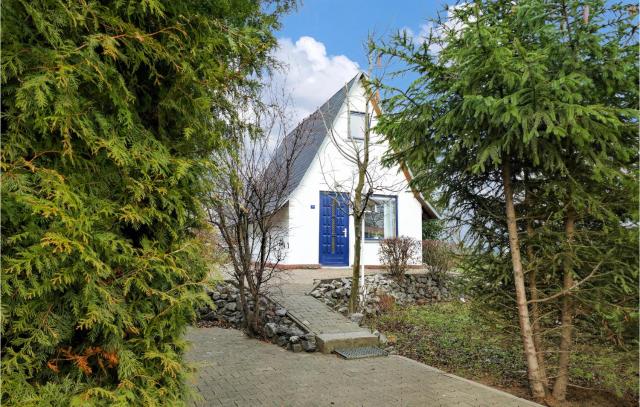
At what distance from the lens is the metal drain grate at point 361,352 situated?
5837mm

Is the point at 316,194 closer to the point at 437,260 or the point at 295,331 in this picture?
the point at 437,260

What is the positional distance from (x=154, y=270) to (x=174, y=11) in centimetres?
169

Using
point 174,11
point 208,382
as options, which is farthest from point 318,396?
point 174,11

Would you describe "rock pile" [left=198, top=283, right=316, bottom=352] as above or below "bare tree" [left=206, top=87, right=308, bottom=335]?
below

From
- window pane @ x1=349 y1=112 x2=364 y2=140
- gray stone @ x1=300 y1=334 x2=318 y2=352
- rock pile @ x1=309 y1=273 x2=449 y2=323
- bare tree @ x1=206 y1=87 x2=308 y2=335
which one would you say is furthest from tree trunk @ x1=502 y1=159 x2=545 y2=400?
window pane @ x1=349 y1=112 x2=364 y2=140

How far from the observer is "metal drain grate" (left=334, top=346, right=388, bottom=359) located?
584cm

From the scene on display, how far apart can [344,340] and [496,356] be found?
235 cm

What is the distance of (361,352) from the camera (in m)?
6.03

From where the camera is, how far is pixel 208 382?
15.5 feet

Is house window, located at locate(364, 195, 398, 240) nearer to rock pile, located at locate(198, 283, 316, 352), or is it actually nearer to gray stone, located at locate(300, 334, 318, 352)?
rock pile, located at locate(198, 283, 316, 352)

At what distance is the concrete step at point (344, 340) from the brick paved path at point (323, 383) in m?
0.21

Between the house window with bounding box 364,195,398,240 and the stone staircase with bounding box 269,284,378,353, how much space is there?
4810 millimetres

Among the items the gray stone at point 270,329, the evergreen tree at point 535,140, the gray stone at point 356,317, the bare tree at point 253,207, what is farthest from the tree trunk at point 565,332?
the bare tree at point 253,207

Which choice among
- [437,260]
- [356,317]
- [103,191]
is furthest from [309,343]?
[437,260]
